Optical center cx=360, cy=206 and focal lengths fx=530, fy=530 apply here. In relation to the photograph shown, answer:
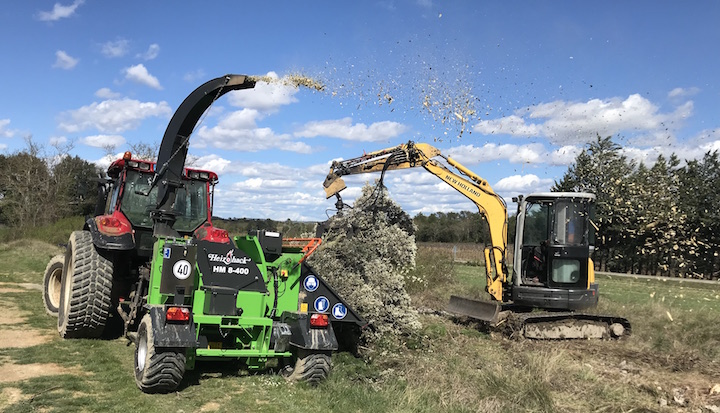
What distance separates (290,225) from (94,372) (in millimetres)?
5528

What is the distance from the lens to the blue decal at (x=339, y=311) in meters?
6.42

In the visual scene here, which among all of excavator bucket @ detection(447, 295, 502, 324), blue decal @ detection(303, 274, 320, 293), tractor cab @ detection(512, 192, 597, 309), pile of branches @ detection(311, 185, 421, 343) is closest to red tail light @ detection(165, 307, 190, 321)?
blue decal @ detection(303, 274, 320, 293)

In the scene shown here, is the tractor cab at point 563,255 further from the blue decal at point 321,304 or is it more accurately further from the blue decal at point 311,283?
the blue decal at point 311,283

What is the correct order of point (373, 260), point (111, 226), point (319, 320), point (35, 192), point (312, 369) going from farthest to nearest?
point (35, 192) → point (373, 260) → point (111, 226) → point (319, 320) → point (312, 369)

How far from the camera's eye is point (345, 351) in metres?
7.40

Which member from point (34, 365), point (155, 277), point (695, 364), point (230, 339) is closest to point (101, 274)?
point (34, 365)

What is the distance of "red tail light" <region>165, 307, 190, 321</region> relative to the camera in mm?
5184

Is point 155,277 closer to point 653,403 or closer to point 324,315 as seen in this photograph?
point 324,315

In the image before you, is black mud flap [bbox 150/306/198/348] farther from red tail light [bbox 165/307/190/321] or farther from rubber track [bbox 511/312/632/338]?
rubber track [bbox 511/312/632/338]

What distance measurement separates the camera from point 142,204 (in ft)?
27.2

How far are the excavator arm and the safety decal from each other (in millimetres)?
5473

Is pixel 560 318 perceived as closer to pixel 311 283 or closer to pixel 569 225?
pixel 569 225

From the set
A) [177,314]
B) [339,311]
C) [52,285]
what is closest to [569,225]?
[339,311]

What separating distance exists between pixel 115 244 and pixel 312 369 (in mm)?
3342
